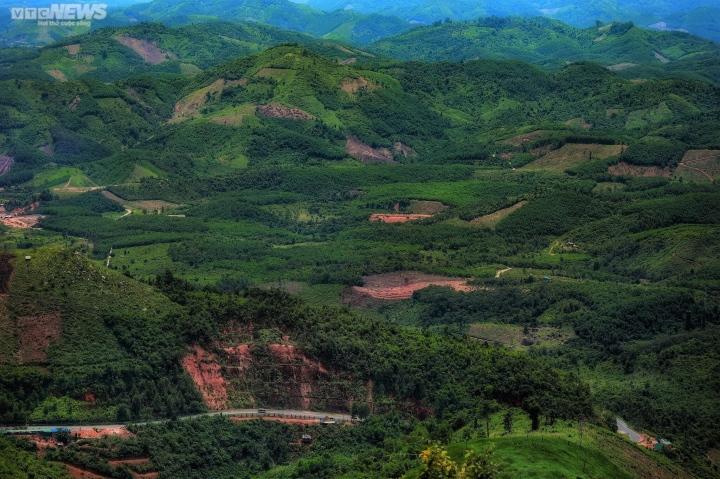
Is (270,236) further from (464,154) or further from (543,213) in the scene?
→ (464,154)

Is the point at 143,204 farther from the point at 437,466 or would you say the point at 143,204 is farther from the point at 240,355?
the point at 437,466

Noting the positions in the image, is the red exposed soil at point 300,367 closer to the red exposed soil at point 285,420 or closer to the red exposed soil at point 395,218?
the red exposed soil at point 285,420

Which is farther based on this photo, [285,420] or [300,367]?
[300,367]

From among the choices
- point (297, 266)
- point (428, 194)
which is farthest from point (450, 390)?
point (428, 194)

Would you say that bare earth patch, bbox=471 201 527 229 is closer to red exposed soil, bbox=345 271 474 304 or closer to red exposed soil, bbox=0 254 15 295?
red exposed soil, bbox=345 271 474 304

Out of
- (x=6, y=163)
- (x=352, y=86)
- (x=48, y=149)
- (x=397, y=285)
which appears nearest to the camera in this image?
(x=397, y=285)

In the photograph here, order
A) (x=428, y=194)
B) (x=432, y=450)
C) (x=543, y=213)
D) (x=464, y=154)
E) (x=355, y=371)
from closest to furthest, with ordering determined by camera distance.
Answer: (x=432, y=450) → (x=355, y=371) → (x=543, y=213) → (x=428, y=194) → (x=464, y=154)

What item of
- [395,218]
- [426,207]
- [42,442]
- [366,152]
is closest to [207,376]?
[42,442]
